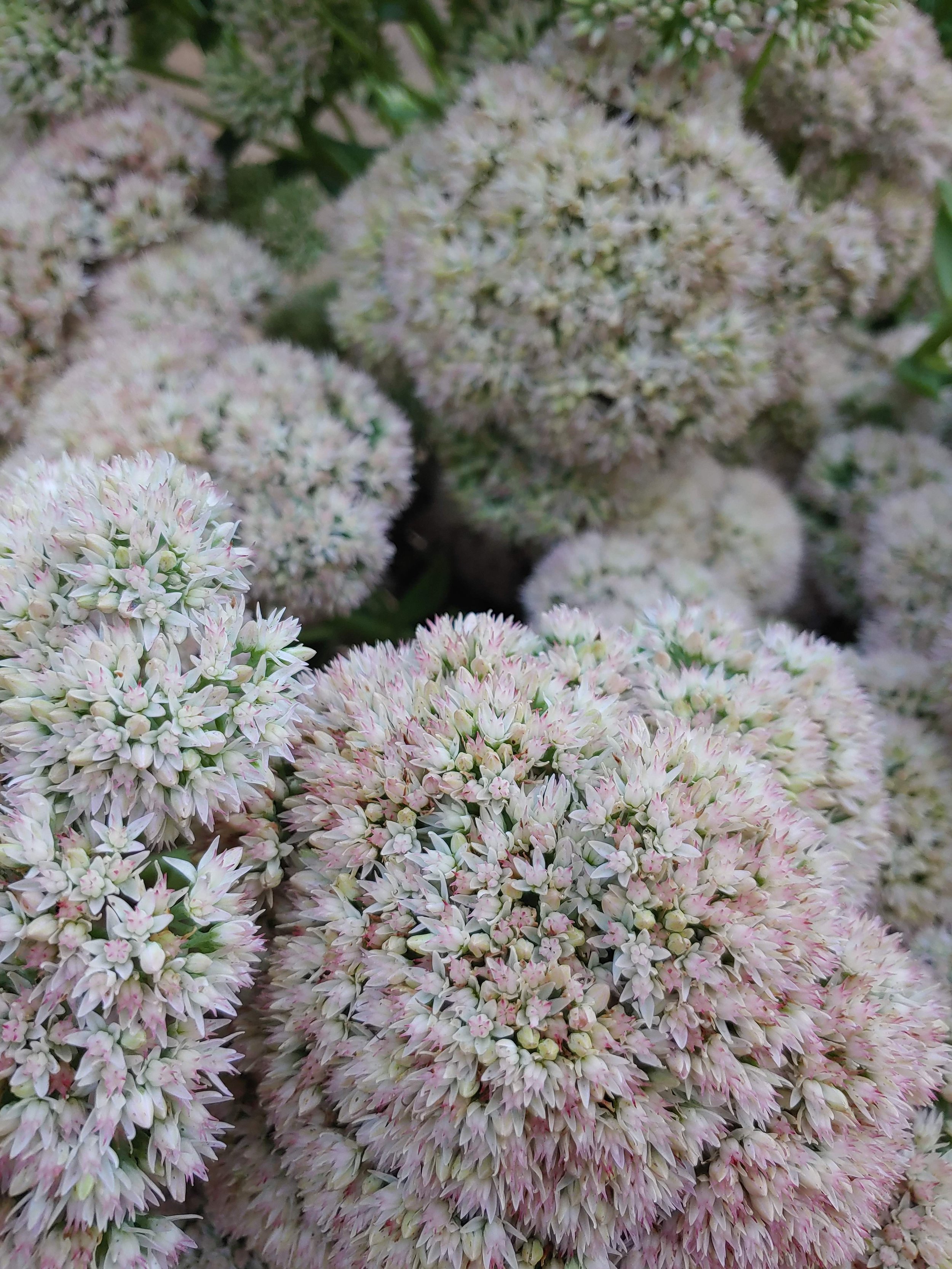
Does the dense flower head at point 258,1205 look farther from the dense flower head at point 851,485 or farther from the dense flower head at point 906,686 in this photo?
the dense flower head at point 851,485

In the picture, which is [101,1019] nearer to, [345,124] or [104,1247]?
[104,1247]

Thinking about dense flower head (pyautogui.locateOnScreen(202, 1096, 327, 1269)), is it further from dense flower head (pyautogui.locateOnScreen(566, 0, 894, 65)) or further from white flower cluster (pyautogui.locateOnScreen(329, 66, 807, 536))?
dense flower head (pyautogui.locateOnScreen(566, 0, 894, 65))

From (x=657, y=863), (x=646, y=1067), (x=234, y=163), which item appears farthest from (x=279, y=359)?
(x=646, y=1067)

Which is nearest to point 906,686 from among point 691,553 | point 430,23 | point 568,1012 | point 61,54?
point 691,553

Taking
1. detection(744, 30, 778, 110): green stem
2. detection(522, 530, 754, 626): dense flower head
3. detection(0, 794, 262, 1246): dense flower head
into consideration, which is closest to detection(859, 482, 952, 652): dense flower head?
detection(522, 530, 754, 626): dense flower head

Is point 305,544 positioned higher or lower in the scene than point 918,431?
lower

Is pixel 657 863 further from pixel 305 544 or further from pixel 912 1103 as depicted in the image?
pixel 305 544
